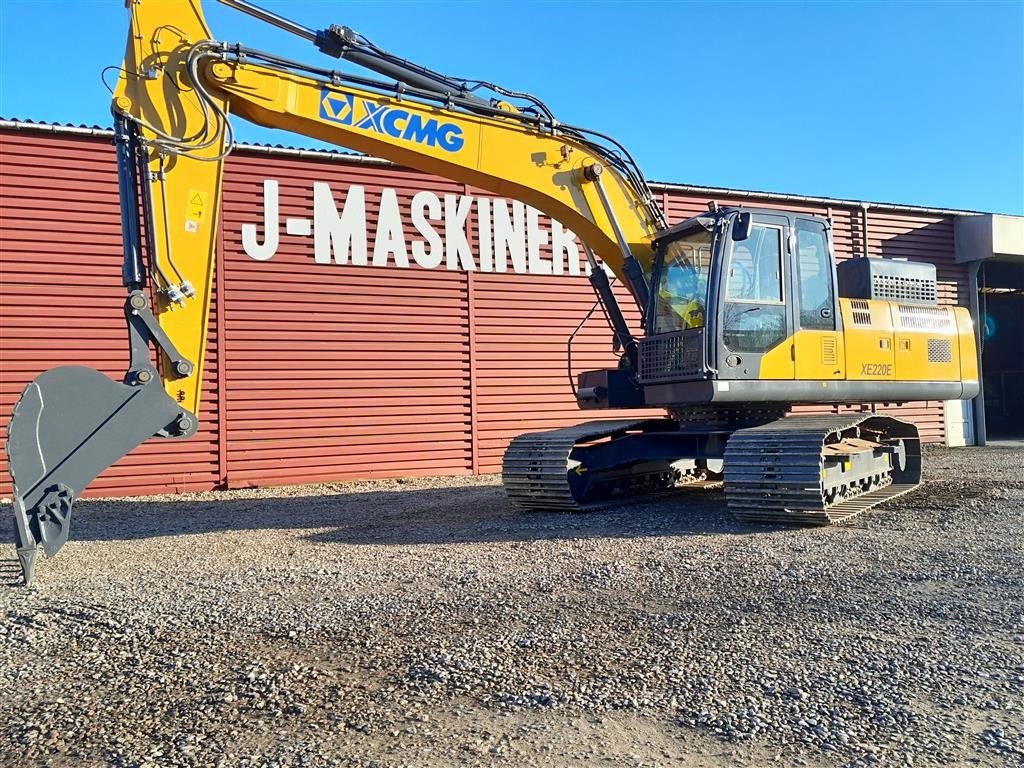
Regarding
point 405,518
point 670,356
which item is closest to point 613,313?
point 670,356

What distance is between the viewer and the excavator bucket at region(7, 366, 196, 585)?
5848mm

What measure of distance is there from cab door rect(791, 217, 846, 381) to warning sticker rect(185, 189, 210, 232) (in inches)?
219

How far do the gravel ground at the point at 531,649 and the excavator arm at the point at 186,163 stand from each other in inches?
39.8

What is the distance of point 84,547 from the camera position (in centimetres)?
766

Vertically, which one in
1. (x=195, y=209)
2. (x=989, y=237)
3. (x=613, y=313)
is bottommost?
(x=613, y=313)

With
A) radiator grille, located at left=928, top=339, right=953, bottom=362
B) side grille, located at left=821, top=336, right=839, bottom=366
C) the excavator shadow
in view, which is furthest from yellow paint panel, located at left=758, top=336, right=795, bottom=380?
radiator grille, located at left=928, top=339, right=953, bottom=362

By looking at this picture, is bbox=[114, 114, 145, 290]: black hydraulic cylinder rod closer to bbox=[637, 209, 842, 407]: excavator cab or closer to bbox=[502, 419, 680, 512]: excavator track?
bbox=[502, 419, 680, 512]: excavator track

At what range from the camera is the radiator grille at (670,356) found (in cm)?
815

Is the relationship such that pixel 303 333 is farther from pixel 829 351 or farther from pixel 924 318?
pixel 924 318

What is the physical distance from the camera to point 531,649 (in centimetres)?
430

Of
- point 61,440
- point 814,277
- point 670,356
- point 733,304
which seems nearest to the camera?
point 61,440

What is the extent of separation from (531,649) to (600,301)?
596cm

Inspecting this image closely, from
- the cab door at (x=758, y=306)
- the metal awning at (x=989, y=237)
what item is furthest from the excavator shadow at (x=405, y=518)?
the metal awning at (x=989, y=237)

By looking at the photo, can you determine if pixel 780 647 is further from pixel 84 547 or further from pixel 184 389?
pixel 84 547
